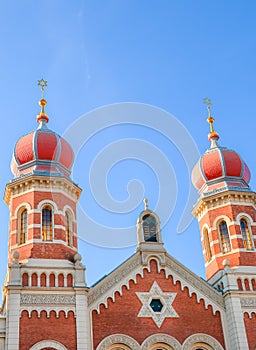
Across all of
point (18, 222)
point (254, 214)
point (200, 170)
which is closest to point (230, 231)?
point (254, 214)

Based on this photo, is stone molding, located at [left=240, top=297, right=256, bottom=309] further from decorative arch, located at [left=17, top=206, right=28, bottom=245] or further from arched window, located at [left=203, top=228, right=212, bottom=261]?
decorative arch, located at [left=17, top=206, right=28, bottom=245]

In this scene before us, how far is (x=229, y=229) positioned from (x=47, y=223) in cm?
1023

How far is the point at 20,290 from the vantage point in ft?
87.4

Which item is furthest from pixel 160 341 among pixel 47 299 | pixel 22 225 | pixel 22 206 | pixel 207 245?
pixel 22 206

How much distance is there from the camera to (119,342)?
88.4ft

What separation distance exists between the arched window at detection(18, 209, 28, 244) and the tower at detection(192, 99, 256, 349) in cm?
1037

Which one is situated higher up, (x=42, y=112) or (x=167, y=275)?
(x=42, y=112)

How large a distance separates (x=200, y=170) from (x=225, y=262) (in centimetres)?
679

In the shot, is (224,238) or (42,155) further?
(224,238)

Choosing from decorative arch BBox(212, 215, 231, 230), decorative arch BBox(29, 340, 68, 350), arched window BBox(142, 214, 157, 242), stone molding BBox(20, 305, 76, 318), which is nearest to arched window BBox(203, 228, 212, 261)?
decorative arch BBox(212, 215, 231, 230)

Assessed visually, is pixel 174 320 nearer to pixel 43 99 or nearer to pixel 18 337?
pixel 18 337

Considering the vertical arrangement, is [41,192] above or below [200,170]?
below

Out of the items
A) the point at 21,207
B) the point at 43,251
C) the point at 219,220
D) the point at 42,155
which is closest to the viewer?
the point at 43,251

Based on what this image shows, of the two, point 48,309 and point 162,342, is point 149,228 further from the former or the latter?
point 48,309
